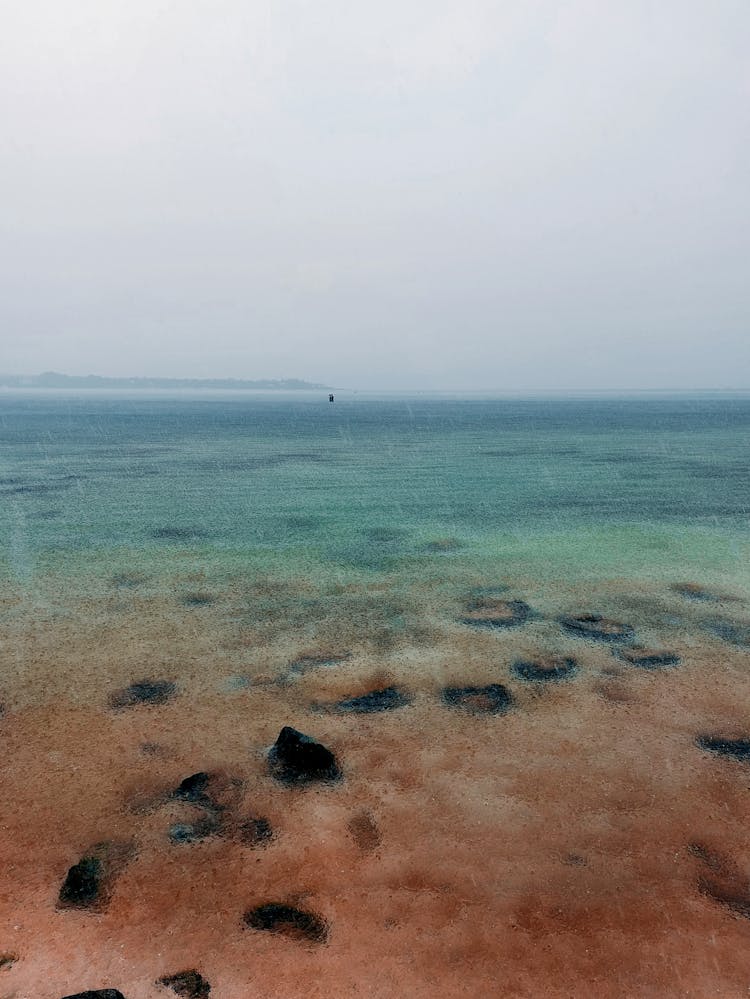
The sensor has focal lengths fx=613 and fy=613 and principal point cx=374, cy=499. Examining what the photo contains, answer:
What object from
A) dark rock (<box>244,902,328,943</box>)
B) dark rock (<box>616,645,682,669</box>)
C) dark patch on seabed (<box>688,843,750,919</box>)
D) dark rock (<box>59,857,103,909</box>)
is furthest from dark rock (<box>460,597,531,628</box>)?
dark rock (<box>59,857,103,909</box>)

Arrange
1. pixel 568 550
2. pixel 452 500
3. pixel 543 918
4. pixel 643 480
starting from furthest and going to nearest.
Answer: pixel 643 480, pixel 452 500, pixel 568 550, pixel 543 918

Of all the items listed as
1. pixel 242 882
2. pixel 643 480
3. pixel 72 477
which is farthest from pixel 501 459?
pixel 242 882

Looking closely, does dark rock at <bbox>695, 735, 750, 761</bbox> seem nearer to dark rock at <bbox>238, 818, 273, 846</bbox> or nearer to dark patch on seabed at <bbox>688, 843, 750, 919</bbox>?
dark patch on seabed at <bbox>688, 843, 750, 919</bbox>

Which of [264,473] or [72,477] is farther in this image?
[264,473]

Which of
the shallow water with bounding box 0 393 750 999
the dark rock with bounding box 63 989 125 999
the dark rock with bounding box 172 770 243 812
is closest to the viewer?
the dark rock with bounding box 63 989 125 999

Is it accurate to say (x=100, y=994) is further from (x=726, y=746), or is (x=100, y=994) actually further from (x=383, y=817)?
(x=726, y=746)

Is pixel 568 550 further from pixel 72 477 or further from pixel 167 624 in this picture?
pixel 72 477
